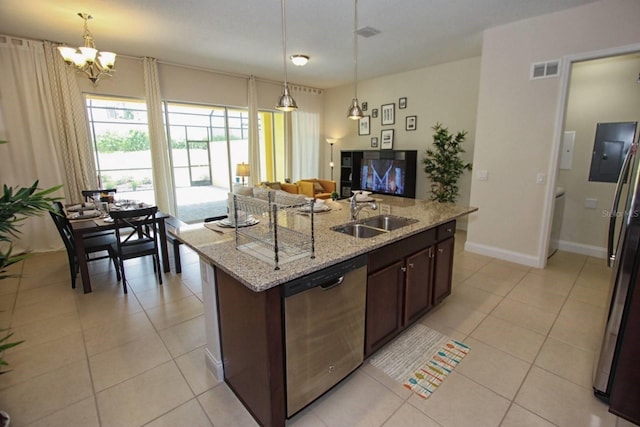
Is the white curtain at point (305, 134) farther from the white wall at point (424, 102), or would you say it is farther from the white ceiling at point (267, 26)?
the white ceiling at point (267, 26)

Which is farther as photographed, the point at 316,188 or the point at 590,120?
the point at 316,188

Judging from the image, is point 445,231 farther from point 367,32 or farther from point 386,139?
point 386,139

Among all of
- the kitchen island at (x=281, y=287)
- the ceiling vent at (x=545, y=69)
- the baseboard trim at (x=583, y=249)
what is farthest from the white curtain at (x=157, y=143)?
the baseboard trim at (x=583, y=249)

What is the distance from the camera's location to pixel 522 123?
376cm

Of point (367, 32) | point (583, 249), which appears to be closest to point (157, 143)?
point (367, 32)

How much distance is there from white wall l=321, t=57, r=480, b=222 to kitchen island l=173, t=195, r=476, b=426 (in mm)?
3212

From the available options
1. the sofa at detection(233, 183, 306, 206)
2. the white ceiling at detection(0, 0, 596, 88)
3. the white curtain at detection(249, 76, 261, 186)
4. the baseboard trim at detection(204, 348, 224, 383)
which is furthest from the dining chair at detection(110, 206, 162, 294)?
the white curtain at detection(249, 76, 261, 186)

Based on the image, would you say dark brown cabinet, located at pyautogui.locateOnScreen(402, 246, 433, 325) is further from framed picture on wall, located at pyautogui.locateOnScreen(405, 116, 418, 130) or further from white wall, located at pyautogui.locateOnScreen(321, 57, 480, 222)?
framed picture on wall, located at pyautogui.locateOnScreen(405, 116, 418, 130)

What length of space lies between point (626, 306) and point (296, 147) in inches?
258

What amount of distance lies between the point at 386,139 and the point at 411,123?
2.11 feet

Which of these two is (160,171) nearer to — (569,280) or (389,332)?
(389,332)

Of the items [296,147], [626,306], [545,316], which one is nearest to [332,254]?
[626,306]

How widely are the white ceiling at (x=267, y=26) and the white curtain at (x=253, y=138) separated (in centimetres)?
101

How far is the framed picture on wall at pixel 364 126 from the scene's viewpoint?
22.5ft
